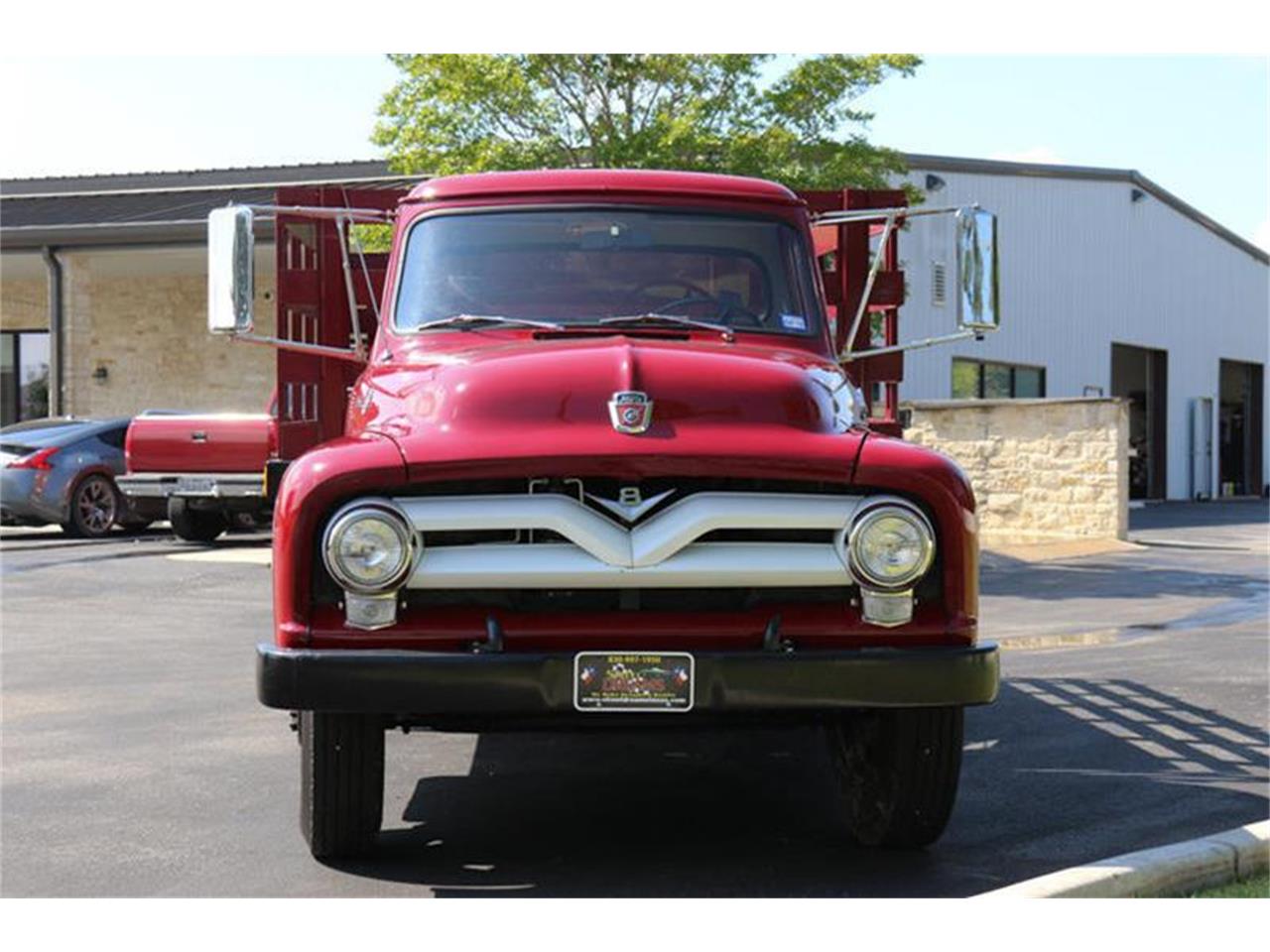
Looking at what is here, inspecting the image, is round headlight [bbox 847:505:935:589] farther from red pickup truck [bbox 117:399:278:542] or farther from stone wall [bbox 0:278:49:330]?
stone wall [bbox 0:278:49:330]

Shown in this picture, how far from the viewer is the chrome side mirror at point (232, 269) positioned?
6289 mm

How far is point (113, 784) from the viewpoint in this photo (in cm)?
681

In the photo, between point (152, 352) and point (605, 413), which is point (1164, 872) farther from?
point (152, 352)

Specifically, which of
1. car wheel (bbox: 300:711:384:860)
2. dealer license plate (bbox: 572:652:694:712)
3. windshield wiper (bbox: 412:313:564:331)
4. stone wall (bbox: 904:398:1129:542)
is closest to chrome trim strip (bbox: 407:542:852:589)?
dealer license plate (bbox: 572:652:694:712)

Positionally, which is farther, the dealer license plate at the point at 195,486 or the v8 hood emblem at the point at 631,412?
the dealer license plate at the point at 195,486

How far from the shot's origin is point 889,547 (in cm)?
500

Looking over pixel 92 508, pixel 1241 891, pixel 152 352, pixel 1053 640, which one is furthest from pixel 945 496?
pixel 152 352

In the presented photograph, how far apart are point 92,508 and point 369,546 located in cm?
1612

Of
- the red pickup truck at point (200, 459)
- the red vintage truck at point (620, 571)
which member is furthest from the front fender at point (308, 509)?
the red pickup truck at point (200, 459)

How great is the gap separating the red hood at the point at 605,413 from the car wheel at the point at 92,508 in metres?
14.9

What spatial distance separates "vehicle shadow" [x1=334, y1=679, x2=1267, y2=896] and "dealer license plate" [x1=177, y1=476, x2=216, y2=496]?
1076 centimetres

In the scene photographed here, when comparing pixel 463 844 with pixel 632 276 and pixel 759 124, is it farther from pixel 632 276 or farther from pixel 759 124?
pixel 759 124

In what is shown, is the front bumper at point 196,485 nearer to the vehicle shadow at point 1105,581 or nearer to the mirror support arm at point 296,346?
the vehicle shadow at point 1105,581

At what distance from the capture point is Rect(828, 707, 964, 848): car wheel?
17.8 feet
